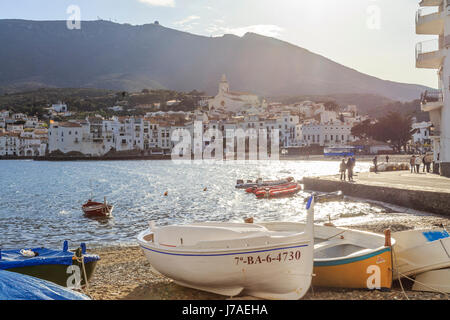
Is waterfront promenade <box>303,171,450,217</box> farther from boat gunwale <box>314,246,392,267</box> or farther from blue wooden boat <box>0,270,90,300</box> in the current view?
blue wooden boat <box>0,270,90,300</box>

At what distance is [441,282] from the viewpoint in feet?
25.0

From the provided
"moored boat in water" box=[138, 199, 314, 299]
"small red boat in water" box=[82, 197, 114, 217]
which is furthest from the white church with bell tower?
"moored boat in water" box=[138, 199, 314, 299]

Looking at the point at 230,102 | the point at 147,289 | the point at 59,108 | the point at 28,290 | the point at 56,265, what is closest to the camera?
the point at 28,290

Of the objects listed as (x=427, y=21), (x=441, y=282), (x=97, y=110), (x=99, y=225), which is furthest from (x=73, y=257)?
(x=97, y=110)

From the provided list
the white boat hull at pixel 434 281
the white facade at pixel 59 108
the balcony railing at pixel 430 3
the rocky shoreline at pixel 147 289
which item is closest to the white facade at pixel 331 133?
the balcony railing at pixel 430 3

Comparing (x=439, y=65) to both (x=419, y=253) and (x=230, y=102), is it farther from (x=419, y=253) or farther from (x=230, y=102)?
(x=230, y=102)

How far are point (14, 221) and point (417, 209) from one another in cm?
1978

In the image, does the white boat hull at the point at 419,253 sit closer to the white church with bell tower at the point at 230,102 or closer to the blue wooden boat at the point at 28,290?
the blue wooden boat at the point at 28,290

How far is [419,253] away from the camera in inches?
309

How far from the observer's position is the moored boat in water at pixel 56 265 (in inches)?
326

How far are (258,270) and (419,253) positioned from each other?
10.5ft

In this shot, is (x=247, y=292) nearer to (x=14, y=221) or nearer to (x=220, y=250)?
(x=220, y=250)

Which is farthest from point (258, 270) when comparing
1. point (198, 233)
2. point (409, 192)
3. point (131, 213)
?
point (131, 213)

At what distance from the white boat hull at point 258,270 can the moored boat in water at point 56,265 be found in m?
2.51
